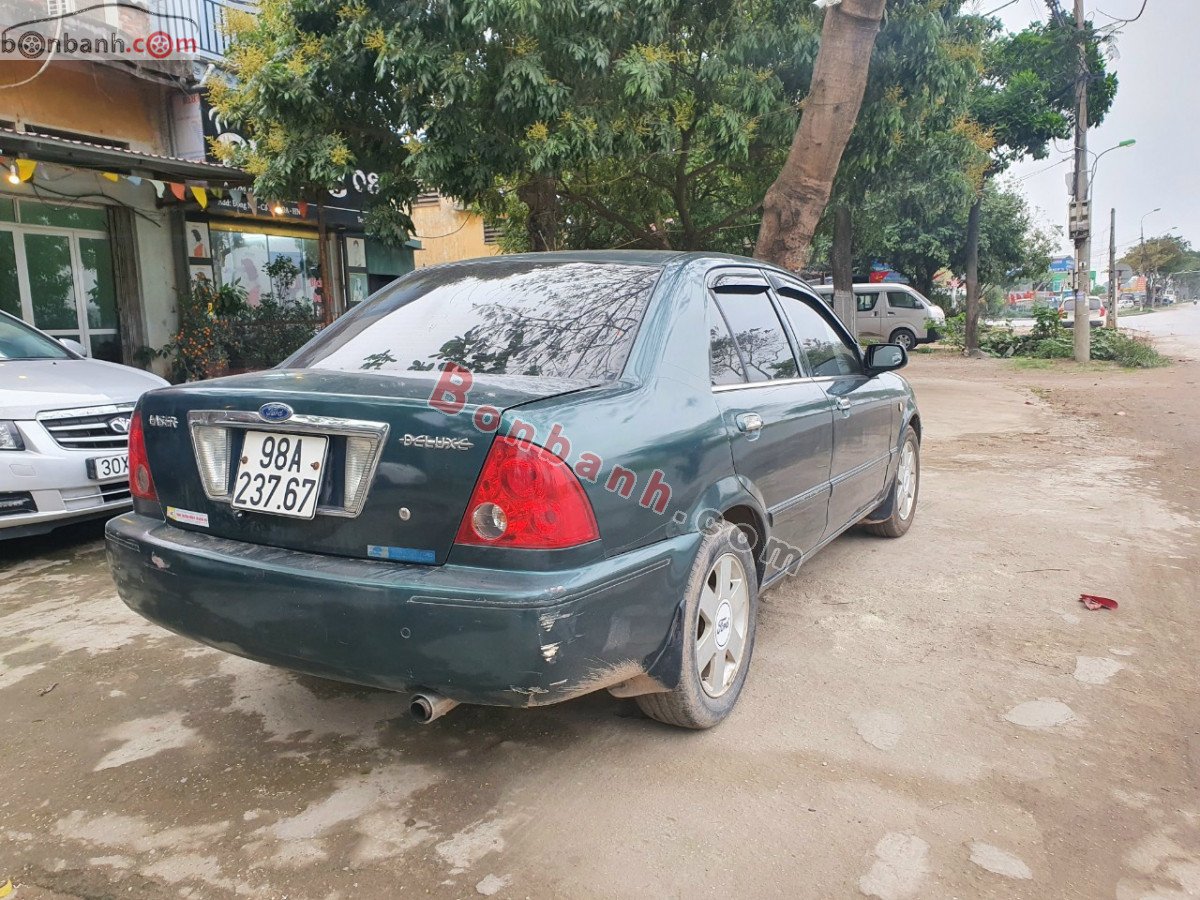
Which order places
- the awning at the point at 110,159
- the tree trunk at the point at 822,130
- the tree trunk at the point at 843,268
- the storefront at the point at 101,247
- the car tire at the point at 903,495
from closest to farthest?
1. the car tire at the point at 903,495
2. the tree trunk at the point at 822,130
3. the awning at the point at 110,159
4. the storefront at the point at 101,247
5. the tree trunk at the point at 843,268

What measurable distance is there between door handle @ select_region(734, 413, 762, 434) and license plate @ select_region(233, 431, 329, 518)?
132 centimetres

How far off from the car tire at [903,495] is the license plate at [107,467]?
165 inches

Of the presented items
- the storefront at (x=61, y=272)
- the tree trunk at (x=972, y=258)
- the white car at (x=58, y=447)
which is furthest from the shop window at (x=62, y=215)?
the tree trunk at (x=972, y=258)

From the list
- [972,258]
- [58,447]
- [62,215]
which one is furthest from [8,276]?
[972,258]

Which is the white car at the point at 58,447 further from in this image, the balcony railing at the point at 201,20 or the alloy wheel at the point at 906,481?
the balcony railing at the point at 201,20

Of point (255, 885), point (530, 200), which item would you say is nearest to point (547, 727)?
point (255, 885)

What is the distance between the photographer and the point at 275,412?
2.30 metres

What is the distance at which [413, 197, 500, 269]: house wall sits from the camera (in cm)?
2044

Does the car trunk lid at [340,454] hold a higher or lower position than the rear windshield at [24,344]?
lower

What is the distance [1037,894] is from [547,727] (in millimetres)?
1447

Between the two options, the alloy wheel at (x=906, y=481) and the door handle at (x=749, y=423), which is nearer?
the door handle at (x=749, y=423)

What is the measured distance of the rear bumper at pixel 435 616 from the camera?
2.05m

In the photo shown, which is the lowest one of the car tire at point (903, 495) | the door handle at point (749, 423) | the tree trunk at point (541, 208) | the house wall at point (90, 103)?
the car tire at point (903, 495)

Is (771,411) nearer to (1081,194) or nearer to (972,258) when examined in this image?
(1081,194)
